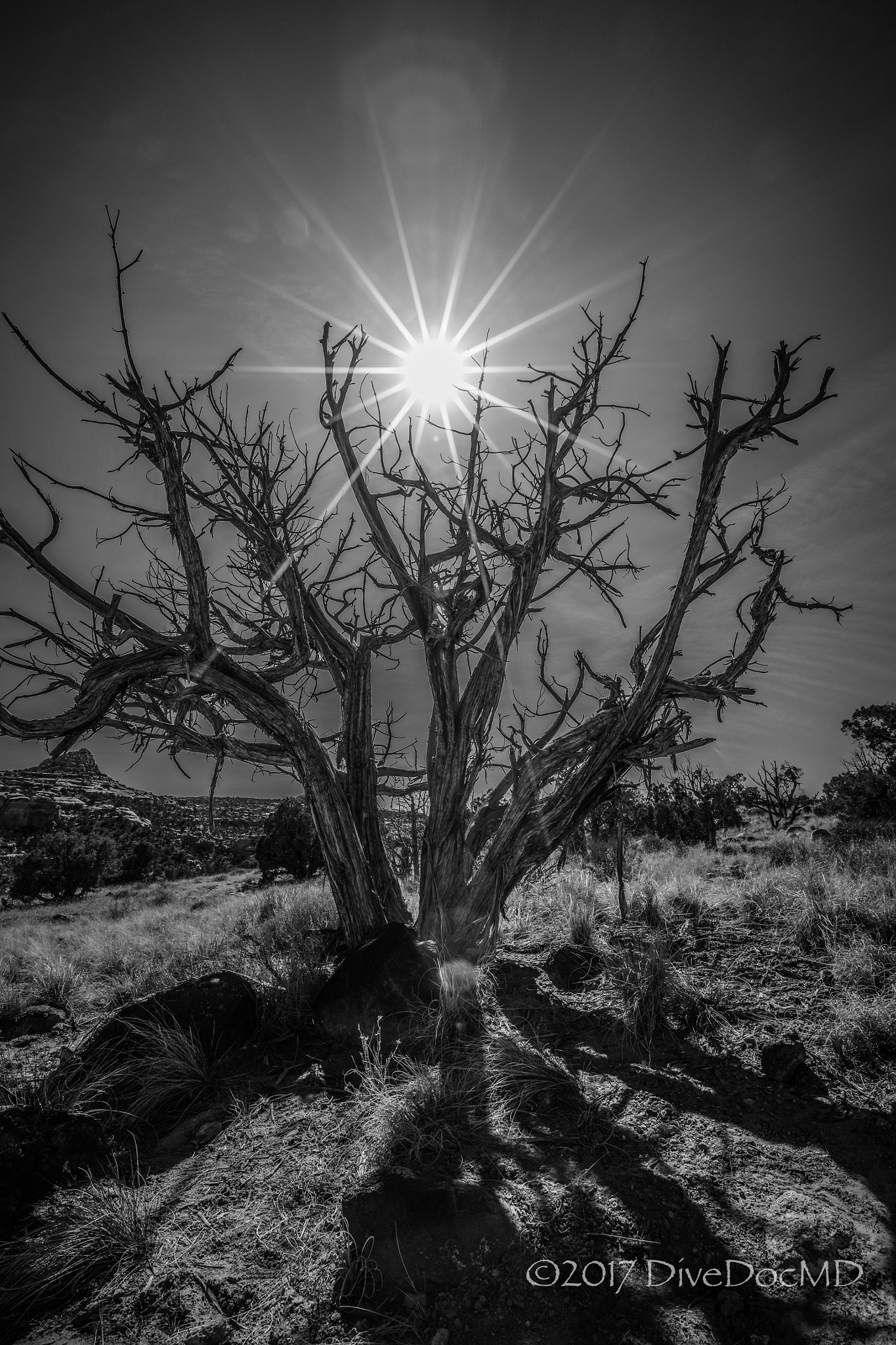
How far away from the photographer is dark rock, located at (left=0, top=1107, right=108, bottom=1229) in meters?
2.87

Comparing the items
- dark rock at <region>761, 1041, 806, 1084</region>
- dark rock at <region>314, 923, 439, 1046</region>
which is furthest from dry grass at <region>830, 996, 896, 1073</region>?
dark rock at <region>314, 923, 439, 1046</region>

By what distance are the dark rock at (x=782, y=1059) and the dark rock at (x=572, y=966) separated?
5.86 feet

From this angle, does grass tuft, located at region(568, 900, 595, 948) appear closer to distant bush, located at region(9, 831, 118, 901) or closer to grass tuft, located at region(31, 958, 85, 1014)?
grass tuft, located at region(31, 958, 85, 1014)

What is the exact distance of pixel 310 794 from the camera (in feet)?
18.1

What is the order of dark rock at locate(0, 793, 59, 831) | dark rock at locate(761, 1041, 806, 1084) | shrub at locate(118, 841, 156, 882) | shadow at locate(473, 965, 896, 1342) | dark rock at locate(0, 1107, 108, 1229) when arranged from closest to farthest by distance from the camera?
1. shadow at locate(473, 965, 896, 1342)
2. dark rock at locate(0, 1107, 108, 1229)
3. dark rock at locate(761, 1041, 806, 1084)
4. shrub at locate(118, 841, 156, 882)
5. dark rock at locate(0, 793, 59, 831)

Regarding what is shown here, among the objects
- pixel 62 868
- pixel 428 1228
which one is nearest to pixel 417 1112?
pixel 428 1228

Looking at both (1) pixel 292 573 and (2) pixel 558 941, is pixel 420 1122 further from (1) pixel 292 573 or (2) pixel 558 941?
(1) pixel 292 573

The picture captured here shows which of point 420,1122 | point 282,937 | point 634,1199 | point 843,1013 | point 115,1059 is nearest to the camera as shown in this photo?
point 634,1199

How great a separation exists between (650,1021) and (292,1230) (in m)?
2.71

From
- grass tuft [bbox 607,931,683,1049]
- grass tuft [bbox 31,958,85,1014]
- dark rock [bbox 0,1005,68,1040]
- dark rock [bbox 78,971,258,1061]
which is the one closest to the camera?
grass tuft [bbox 607,931,683,1049]

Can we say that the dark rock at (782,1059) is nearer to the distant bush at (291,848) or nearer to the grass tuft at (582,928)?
the grass tuft at (582,928)

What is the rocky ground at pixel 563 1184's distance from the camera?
2.01m

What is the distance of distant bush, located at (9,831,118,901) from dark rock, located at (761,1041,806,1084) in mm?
22317

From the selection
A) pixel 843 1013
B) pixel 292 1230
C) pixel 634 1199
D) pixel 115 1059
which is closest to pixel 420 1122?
pixel 292 1230
